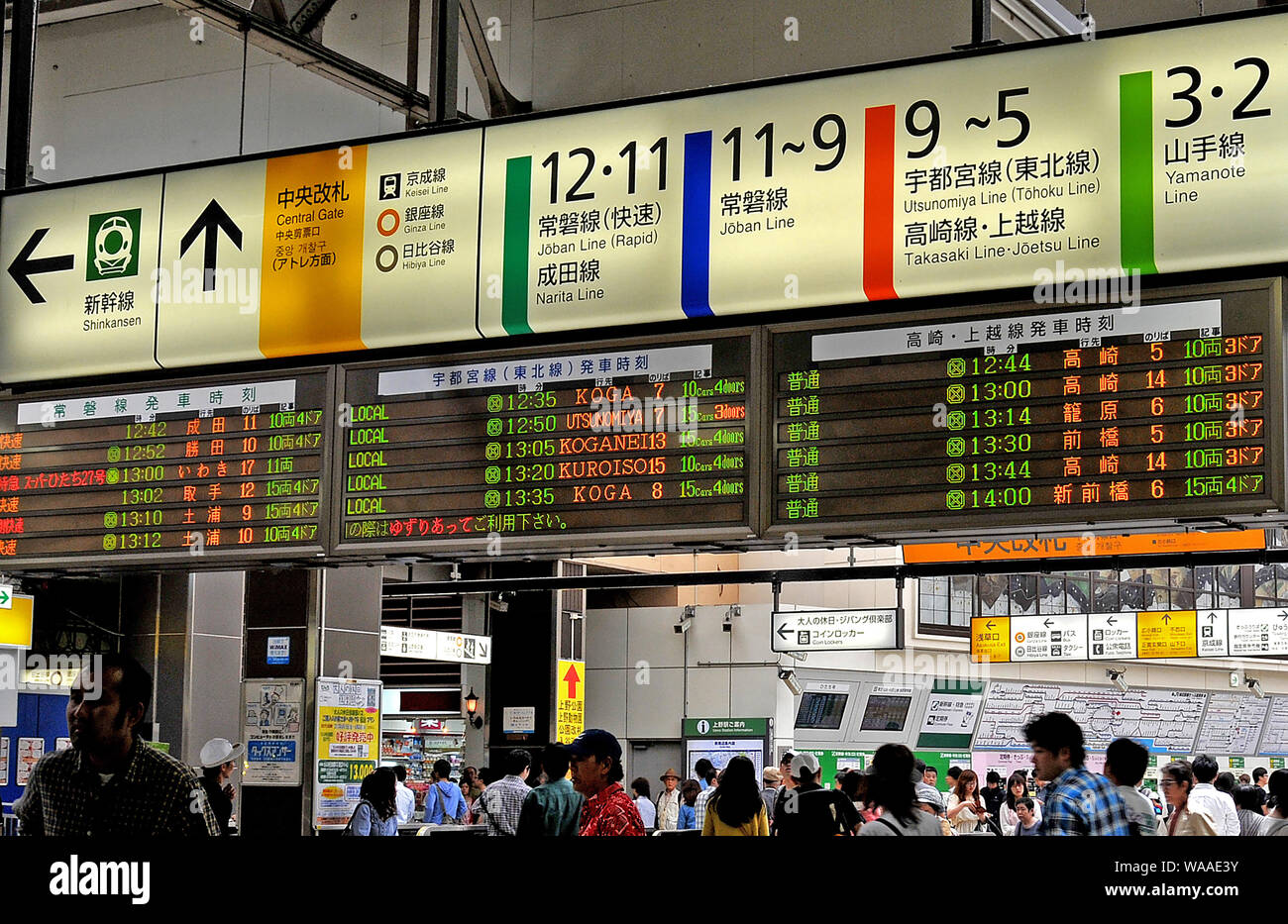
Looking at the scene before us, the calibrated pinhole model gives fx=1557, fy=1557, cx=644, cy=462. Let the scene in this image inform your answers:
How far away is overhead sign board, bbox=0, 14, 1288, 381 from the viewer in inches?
175

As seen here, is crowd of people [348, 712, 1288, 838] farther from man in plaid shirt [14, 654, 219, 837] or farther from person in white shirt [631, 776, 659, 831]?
person in white shirt [631, 776, 659, 831]

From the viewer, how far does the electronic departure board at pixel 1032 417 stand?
170 inches

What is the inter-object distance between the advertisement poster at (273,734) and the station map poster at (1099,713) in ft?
46.9

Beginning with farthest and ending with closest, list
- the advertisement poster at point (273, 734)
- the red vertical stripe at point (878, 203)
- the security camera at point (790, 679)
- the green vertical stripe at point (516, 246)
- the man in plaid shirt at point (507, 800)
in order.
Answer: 1. the security camera at point (790, 679)
2. the advertisement poster at point (273, 734)
3. the man in plaid shirt at point (507, 800)
4. the green vertical stripe at point (516, 246)
5. the red vertical stripe at point (878, 203)

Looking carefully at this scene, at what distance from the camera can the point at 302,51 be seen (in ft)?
25.0

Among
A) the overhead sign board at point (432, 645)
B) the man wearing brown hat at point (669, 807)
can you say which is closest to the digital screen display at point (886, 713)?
the man wearing brown hat at point (669, 807)

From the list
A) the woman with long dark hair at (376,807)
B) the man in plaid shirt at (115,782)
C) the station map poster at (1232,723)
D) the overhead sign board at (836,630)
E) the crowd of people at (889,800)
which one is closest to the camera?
the man in plaid shirt at (115,782)

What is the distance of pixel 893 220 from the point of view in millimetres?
4777

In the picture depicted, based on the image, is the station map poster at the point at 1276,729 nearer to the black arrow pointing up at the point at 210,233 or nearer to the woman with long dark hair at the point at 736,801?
the woman with long dark hair at the point at 736,801

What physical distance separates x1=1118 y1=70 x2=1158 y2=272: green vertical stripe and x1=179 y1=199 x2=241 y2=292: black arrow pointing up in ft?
10.4

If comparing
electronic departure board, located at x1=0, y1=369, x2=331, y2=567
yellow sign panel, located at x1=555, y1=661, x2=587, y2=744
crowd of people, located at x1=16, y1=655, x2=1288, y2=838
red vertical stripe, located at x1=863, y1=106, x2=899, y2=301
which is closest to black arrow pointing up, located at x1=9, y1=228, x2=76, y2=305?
electronic departure board, located at x1=0, y1=369, x2=331, y2=567

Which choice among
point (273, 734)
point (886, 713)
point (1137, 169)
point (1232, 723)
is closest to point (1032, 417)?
point (1137, 169)

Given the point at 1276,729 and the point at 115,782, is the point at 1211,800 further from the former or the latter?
the point at 1276,729
